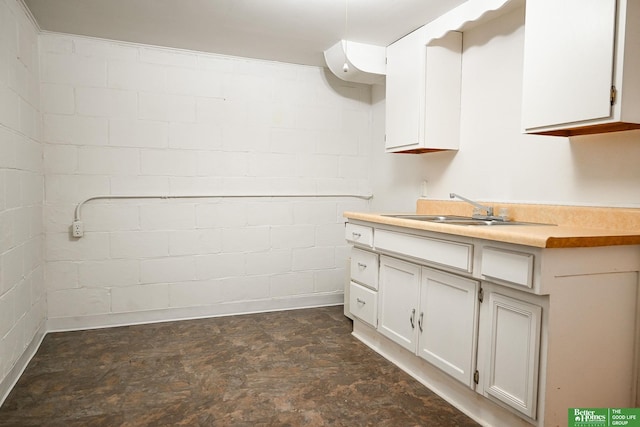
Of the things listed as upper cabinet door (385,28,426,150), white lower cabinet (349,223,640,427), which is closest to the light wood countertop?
white lower cabinet (349,223,640,427)

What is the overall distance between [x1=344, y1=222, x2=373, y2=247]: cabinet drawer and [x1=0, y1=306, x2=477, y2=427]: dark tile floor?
0.72 meters

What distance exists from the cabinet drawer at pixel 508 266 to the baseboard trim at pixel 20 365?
2.40 metres

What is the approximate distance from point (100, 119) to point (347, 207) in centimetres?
220

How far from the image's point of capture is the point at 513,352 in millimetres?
1677

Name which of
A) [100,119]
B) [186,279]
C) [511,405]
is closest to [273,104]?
[100,119]

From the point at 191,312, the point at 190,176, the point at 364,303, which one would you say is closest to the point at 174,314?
the point at 191,312

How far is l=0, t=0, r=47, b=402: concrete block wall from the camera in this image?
2.17m

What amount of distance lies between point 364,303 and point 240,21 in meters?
2.10

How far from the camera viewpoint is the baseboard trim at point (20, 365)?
2131 millimetres

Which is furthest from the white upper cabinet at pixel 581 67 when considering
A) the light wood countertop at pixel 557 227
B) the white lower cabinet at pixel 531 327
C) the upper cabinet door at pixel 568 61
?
the white lower cabinet at pixel 531 327

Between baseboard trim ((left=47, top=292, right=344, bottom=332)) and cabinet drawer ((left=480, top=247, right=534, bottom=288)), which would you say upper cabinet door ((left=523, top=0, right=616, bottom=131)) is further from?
baseboard trim ((left=47, top=292, right=344, bottom=332))

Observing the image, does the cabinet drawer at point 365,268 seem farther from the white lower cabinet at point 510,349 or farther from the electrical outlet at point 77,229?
the electrical outlet at point 77,229

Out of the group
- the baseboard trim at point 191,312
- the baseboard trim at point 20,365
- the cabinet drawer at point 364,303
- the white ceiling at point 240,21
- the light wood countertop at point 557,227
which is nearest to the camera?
the light wood countertop at point 557,227

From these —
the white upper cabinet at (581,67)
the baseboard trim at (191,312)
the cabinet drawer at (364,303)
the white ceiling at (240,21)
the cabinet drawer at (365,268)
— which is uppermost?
the white ceiling at (240,21)
